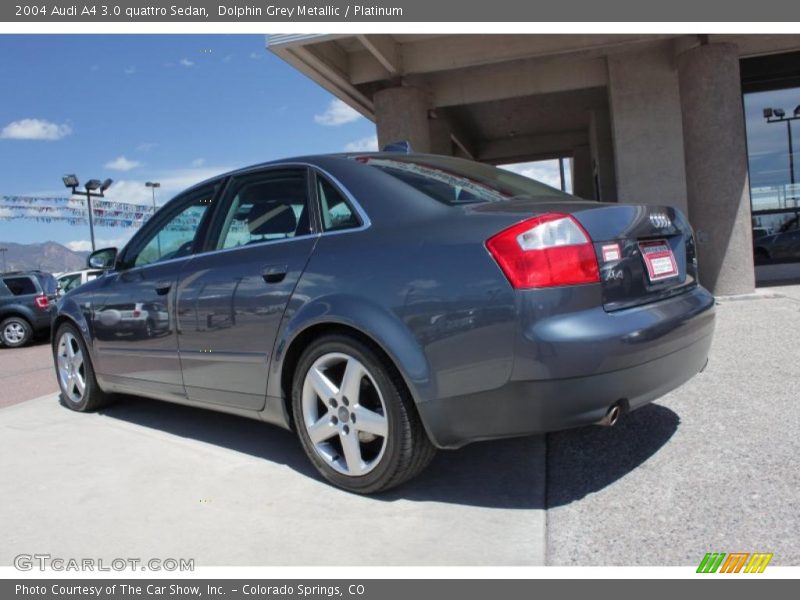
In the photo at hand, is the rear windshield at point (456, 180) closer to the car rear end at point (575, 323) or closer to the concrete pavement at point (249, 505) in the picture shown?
the car rear end at point (575, 323)

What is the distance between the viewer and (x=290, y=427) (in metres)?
3.22

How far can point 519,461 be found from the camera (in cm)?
325

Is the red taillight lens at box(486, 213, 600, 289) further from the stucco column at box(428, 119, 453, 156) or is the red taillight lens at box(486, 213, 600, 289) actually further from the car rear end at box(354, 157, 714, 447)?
the stucco column at box(428, 119, 453, 156)

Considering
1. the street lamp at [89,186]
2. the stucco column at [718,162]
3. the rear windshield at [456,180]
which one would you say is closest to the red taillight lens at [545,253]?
the rear windshield at [456,180]

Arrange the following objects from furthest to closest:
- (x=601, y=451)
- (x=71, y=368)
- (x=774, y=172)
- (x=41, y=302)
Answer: (x=41, y=302)
(x=774, y=172)
(x=71, y=368)
(x=601, y=451)

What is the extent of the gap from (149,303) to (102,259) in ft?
3.62

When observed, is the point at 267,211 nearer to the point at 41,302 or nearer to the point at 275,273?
the point at 275,273

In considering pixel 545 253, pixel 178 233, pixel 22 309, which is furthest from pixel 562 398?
pixel 22 309

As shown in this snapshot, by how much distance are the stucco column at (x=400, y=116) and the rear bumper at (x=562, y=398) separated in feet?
25.8

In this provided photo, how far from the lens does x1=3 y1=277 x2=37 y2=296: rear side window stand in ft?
41.9

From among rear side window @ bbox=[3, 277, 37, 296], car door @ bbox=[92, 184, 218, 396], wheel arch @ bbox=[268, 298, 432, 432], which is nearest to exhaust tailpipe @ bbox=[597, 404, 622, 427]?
wheel arch @ bbox=[268, 298, 432, 432]

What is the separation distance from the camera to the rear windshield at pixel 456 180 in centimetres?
291

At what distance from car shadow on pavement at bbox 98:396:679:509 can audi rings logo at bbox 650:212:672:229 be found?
3.62ft
